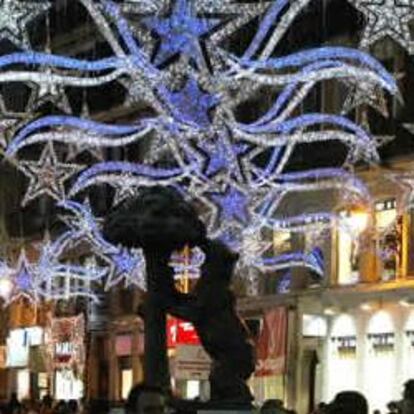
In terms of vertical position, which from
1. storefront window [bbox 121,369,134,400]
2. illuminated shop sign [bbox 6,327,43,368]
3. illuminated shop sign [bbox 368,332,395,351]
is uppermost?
illuminated shop sign [bbox 6,327,43,368]

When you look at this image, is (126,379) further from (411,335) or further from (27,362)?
(411,335)

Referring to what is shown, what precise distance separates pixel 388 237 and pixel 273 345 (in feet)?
22.7

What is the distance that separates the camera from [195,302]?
55.9ft

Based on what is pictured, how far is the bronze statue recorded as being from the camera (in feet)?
53.4

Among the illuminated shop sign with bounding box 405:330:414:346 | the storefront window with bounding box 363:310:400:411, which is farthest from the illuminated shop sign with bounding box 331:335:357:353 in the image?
the illuminated shop sign with bounding box 405:330:414:346

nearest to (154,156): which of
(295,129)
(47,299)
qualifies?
(295,129)

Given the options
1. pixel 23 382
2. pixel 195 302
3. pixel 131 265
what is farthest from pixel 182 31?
pixel 23 382

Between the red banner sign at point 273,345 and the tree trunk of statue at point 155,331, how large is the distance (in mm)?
25227

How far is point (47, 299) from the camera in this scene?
59.8 metres

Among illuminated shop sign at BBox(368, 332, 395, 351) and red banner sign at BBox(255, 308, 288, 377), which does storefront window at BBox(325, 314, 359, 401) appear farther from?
red banner sign at BBox(255, 308, 288, 377)

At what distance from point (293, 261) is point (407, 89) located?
6339mm

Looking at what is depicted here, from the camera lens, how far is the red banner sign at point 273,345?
138 feet

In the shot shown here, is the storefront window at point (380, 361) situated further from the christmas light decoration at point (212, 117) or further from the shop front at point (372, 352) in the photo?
the christmas light decoration at point (212, 117)

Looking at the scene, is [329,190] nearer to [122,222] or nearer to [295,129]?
A: [295,129]
